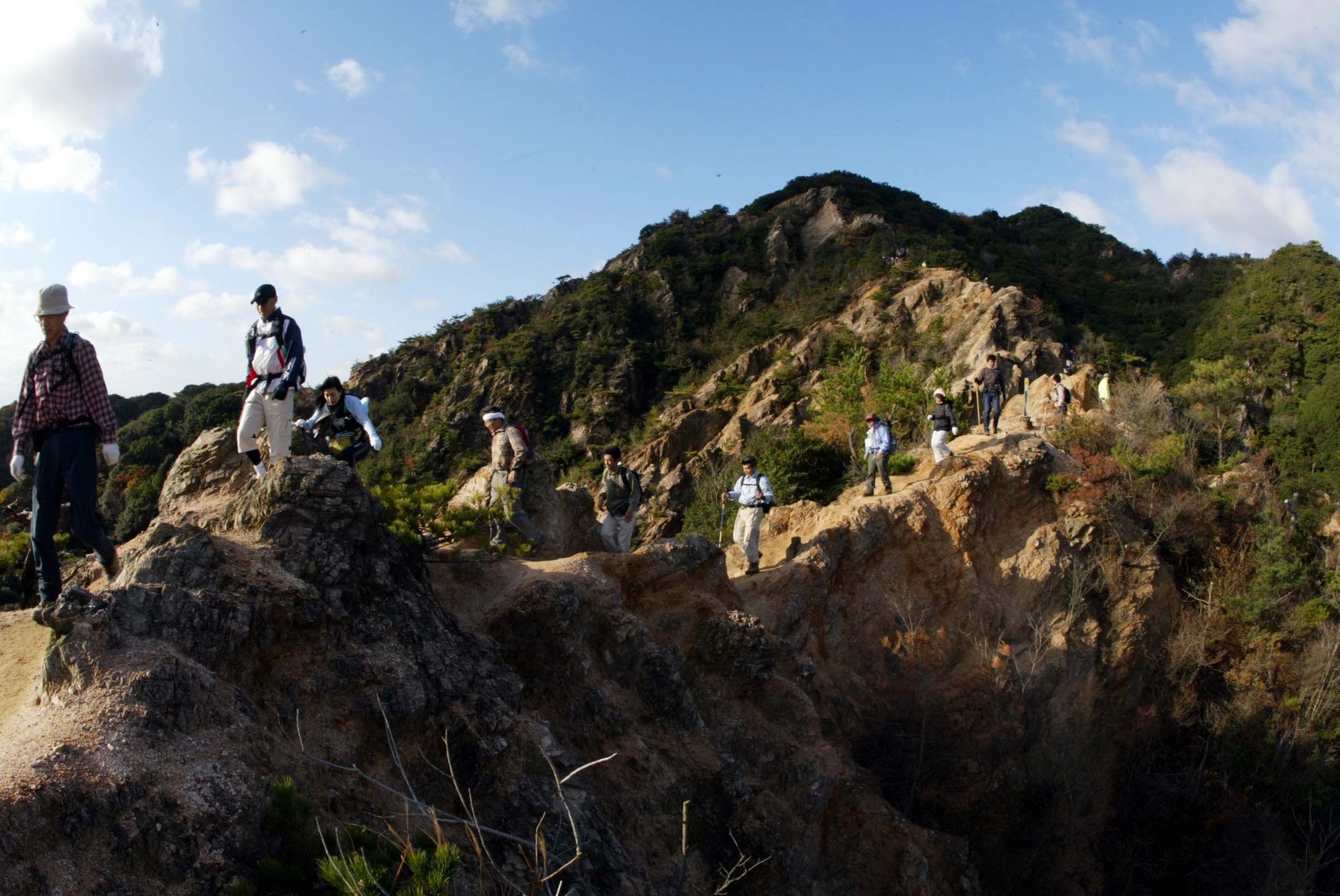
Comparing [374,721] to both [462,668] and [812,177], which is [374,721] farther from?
[812,177]

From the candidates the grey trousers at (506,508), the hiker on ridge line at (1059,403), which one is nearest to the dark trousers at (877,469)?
the grey trousers at (506,508)

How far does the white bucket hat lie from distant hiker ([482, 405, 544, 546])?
403 centimetres

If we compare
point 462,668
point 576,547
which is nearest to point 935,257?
point 576,547

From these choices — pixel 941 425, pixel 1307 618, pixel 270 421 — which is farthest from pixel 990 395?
pixel 270 421

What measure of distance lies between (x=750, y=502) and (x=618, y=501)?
2.01 m

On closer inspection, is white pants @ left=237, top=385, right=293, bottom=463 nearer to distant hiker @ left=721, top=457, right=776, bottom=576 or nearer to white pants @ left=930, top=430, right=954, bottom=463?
distant hiker @ left=721, top=457, right=776, bottom=576

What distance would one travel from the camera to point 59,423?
221 inches

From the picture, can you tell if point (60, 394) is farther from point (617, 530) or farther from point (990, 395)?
point (990, 395)

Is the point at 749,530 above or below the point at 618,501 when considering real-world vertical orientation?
below

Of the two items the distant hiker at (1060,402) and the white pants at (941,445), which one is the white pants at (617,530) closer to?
the white pants at (941,445)

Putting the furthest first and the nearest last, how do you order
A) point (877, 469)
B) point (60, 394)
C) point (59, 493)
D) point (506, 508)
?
point (877, 469) < point (506, 508) < point (59, 493) < point (60, 394)

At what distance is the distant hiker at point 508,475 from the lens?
357 inches

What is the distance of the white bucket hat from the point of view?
5.63 m

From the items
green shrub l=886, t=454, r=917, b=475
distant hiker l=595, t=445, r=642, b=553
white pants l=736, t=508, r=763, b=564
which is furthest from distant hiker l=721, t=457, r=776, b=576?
green shrub l=886, t=454, r=917, b=475
